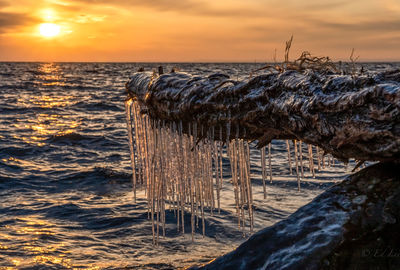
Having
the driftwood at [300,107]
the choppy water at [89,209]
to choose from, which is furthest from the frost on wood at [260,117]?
the choppy water at [89,209]

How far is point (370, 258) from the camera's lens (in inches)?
103

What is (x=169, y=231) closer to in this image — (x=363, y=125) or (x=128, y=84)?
(x=128, y=84)

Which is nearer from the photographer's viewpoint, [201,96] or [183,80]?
[201,96]

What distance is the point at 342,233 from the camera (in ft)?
8.82

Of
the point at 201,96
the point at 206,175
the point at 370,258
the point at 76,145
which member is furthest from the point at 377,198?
the point at 76,145

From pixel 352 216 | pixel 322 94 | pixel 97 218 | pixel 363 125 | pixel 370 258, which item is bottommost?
pixel 97 218

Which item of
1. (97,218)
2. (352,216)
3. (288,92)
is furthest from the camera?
(97,218)

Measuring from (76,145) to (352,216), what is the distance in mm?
18708

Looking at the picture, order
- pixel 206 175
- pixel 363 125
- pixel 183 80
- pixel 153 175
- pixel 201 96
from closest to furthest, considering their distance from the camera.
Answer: pixel 363 125 → pixel 201 96 → pixel 183 80 → pixel 206 175 → pixel 153 175

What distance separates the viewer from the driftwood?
2.51m

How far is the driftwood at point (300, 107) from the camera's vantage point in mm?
2510

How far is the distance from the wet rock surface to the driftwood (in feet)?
0.96

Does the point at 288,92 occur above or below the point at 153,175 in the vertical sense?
above

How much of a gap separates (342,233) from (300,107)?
2.80 feet
